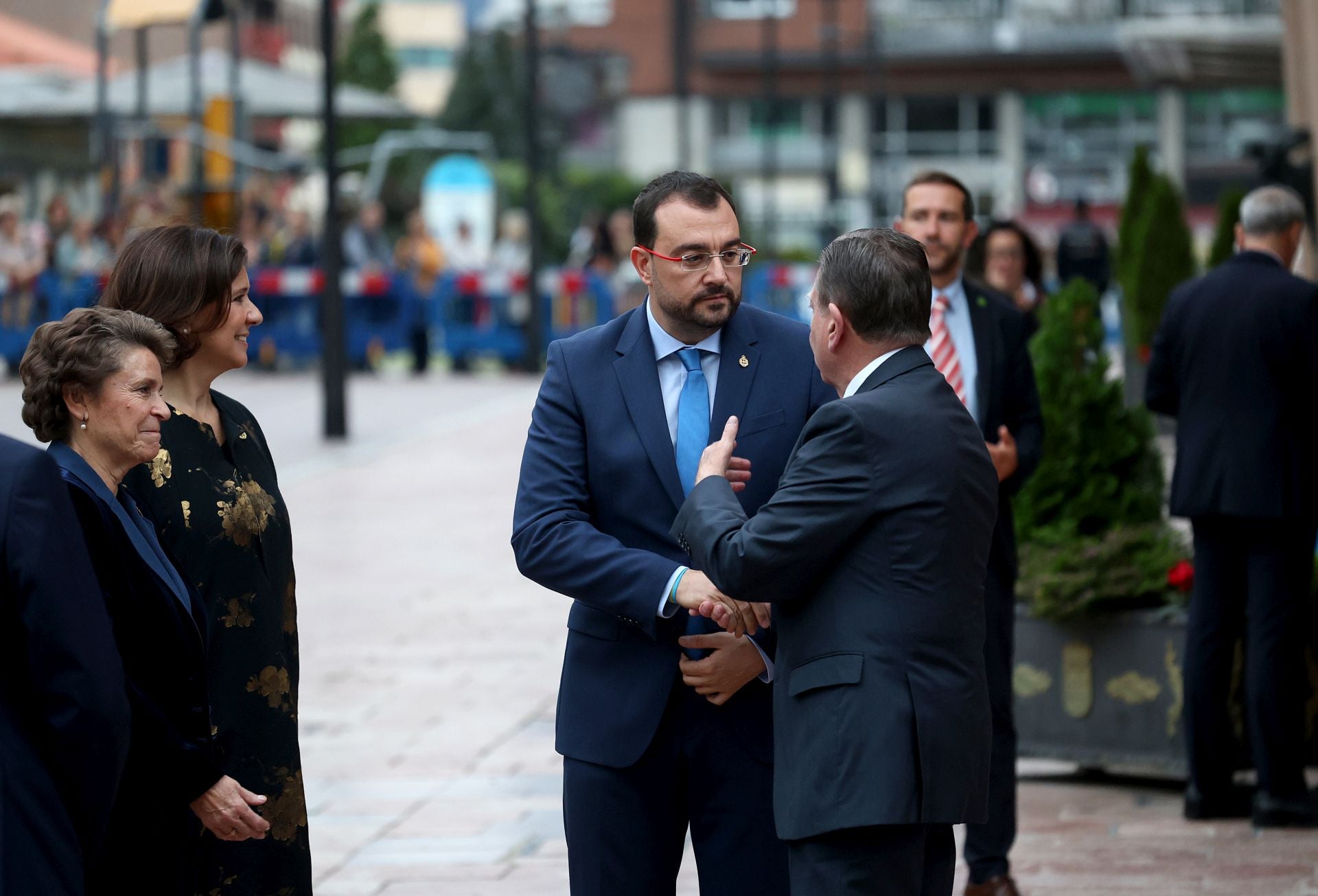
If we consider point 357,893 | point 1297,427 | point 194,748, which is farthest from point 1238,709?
point 194,748

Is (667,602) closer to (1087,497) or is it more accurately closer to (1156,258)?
(1087,497)

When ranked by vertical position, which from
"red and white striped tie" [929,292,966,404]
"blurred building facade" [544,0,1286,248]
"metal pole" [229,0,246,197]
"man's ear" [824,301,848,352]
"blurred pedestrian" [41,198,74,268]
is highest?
"blurred building facade" [544,0,1286,248]

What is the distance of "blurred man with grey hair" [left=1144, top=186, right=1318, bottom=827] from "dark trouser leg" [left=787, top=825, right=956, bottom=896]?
122 inches

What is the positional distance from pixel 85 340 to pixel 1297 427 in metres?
4.24

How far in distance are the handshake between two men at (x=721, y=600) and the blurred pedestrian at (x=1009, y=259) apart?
5793mm

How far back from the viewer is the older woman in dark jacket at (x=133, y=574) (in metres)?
3.42

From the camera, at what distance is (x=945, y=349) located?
225 inches

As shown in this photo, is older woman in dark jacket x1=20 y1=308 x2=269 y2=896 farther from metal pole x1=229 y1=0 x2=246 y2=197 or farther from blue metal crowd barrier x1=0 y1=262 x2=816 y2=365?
metal pole x1=229 y1=0 x2=246 y2=197

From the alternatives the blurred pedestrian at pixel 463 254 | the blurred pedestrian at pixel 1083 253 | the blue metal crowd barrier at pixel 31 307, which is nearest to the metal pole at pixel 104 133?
the blue metal crowd barrier at pixel 31 307

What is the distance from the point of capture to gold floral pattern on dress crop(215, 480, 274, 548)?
155 inches

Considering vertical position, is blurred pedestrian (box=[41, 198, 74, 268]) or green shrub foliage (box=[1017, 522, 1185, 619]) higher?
blurred pedestrian (box=[41, 198, 74, 268])

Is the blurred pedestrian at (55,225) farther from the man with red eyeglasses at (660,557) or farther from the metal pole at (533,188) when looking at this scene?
the man with red eyeglasses at (660,557)

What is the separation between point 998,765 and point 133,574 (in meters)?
2.83

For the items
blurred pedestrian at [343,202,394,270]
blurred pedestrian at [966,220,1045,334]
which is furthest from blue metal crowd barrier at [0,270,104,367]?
blurred pedestrian at [966,220,1045,334]
